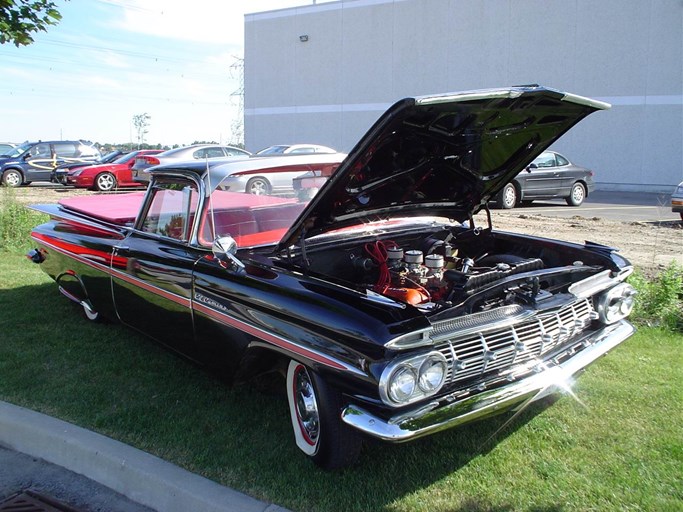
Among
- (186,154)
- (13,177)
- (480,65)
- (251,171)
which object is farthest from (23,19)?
(480,65)

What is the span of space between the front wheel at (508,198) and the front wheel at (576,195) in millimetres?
1954

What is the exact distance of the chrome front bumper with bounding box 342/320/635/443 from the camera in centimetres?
249

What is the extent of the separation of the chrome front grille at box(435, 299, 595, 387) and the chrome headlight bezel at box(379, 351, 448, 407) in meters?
0.08

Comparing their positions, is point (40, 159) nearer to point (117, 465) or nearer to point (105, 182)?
point (105, 182)

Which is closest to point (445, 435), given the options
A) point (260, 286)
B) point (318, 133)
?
point (260, 286)

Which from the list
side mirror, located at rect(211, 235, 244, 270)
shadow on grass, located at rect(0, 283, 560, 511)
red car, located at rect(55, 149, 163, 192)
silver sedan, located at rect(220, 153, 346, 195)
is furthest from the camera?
red car, located at rect(55, 149, 163, 192)

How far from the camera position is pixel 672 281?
17.6ft

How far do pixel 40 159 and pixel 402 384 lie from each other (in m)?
22.0

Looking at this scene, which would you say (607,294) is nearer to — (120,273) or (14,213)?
(120,273)

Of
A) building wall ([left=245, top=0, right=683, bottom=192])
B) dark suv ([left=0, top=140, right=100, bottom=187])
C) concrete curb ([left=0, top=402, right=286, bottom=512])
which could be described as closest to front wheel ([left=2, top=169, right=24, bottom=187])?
dark suv ([left=0, top=140, right=100, bottom=187])

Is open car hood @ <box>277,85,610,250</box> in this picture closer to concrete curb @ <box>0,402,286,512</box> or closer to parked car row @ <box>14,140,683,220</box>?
parked car row @ <box>14,140,683,220</box>

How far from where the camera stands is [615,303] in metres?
3.71

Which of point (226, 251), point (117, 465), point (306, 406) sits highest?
point (226, 251)

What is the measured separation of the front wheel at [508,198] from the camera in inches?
551
